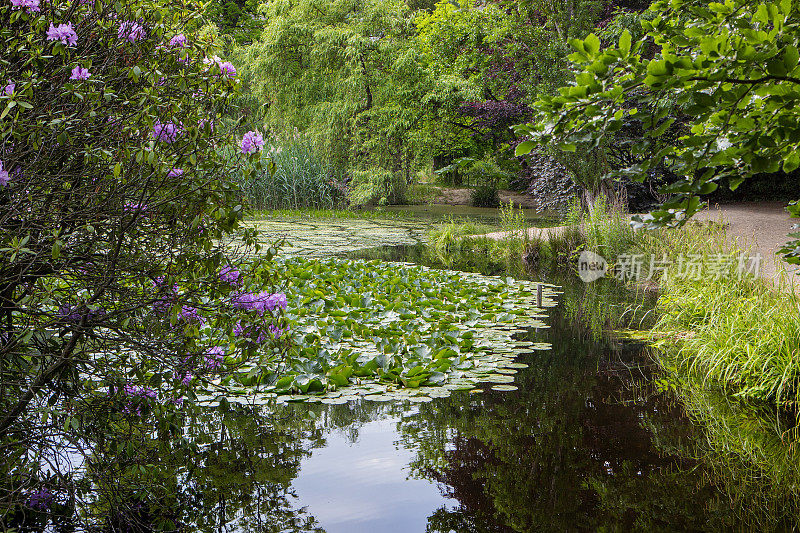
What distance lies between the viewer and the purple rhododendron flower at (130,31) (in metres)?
2.38

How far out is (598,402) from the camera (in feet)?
13.4

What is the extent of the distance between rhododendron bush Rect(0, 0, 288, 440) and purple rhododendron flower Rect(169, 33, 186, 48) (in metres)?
0.01

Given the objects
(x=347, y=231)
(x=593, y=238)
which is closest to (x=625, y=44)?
(x=593, y=238)

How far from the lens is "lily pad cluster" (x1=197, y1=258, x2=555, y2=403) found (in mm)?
3980

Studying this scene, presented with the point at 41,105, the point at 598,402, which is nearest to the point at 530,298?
the point at 598,402

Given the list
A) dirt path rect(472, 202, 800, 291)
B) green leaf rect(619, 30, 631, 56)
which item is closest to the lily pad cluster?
green leaf rect(619, 30, 631, 56)

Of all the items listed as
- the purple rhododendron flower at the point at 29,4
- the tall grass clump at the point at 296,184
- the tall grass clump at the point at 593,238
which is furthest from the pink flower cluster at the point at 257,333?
the tall grass clump at the point at 296,184

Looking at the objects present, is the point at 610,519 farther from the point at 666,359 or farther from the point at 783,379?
the point at 666,359

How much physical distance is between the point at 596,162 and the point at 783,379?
8.66 metres

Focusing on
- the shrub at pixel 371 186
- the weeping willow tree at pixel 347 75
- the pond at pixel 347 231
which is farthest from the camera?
the weeping willow tree at pixel 347 75

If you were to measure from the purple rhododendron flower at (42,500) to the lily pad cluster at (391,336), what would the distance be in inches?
33.8

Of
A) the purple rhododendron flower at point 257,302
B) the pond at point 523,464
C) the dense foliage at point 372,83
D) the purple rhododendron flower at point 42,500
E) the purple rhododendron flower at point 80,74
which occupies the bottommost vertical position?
the pond at point 523,464

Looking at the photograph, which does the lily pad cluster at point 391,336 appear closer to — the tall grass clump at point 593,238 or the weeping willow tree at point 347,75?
the tall grass clump at point 593,238

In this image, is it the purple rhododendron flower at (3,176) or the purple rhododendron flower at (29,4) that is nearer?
the purple rhododendron flower at (3,176)
